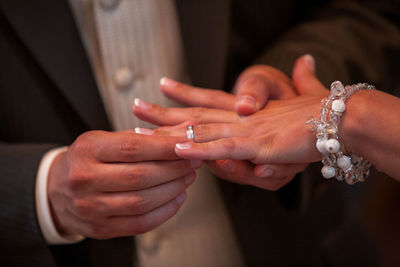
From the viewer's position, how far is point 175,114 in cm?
77

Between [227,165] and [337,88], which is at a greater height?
[337,88]

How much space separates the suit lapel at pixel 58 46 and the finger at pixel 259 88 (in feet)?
1.20

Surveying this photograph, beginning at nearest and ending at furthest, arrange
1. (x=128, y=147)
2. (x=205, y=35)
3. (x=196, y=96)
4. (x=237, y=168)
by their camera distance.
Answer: (x=128, y=147), (x=237, y=168), (x=196, y=96), (x=205, y=35)

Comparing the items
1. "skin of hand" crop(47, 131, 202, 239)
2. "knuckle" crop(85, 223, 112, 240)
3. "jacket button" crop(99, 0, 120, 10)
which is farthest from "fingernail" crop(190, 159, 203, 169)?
"jacket button" crop(99, 0, 120, 10)

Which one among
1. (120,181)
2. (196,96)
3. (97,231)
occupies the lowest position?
(97,231)

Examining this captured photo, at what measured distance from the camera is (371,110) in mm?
640

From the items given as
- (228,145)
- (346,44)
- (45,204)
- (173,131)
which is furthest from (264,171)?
(346,44)

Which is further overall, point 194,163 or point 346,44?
point 346,44

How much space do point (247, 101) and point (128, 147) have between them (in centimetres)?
29

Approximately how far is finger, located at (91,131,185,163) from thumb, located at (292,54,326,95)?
40 cm

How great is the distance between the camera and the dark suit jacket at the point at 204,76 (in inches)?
30.6

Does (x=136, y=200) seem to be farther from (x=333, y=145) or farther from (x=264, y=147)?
(x=333, y=145)

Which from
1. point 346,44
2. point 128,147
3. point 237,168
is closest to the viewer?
point 128,147

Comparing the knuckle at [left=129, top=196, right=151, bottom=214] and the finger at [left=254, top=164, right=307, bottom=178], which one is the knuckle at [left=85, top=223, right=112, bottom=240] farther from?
the finger at [left=254, top=164, right=307, bottom=178]
